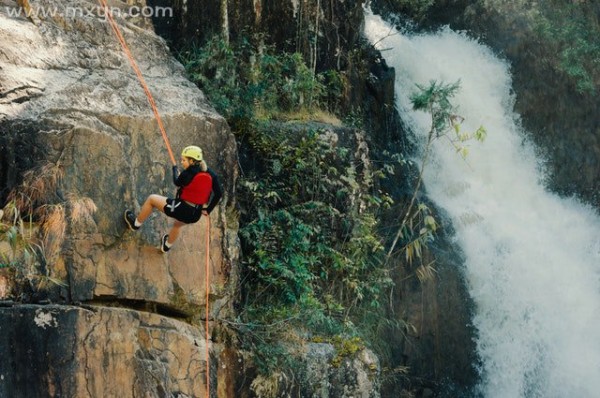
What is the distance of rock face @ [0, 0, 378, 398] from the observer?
9.59 m

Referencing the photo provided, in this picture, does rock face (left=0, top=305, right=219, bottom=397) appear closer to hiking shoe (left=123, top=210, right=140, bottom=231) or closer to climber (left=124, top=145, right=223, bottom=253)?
hiking shoe (left=123, top=210, right=140, bottom=231)

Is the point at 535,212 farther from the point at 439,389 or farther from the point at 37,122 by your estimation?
the point at 37,122

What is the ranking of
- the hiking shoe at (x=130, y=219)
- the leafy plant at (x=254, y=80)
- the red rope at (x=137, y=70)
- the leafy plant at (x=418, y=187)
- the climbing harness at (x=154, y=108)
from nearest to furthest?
the hiking shoe at (x=130, y=219)
the climbing harness at (x=154, y=108)
the red rope at (x=137, y=70)
the leafy plant at (x=254, y=80)
the leafy plant at (x=418, y=187)

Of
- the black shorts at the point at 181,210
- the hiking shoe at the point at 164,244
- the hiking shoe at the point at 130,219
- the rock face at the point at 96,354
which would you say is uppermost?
the black shorts at the point at 181,210

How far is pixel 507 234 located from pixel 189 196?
7.70m

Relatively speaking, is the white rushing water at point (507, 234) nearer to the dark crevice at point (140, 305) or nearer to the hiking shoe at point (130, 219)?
the dark crevice at point (140, 305)

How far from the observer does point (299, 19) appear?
15125 millimetres

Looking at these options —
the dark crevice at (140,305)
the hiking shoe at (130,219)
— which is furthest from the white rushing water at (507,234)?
the hiking shoe at (130,219)

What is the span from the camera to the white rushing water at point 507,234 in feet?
50.1

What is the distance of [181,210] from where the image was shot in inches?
407

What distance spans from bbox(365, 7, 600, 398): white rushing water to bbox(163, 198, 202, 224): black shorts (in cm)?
652

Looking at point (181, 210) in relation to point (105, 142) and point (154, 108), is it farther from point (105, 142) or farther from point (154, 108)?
point (154, 108)

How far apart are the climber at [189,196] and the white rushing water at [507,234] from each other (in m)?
6.48

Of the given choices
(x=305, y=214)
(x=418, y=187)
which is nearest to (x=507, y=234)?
(x=418, y=187)
